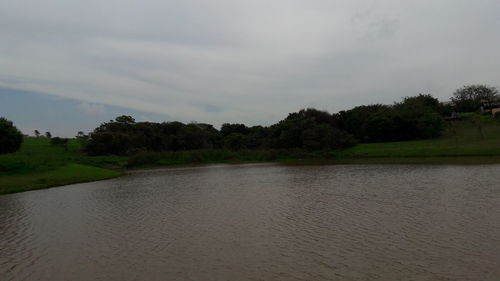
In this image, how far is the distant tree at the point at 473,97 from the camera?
100 meters

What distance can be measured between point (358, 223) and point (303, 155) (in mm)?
55684

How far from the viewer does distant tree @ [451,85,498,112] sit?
329 feet

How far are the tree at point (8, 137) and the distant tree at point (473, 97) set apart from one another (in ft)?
344

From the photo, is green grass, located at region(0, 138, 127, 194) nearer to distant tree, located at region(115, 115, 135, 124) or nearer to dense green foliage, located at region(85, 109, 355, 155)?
dense green foliage, located at region(85, 109, 355, 155)

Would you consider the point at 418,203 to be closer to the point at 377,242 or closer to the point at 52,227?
the point at 377,242

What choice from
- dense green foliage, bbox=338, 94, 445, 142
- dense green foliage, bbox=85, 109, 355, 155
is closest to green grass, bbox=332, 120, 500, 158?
dense green foliage, bbox=338, 94, 445, 142

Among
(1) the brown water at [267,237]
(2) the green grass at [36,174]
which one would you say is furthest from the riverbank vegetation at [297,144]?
(1) the brown water at [267,237]

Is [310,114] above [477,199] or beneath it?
above

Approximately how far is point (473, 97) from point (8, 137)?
12360 centimetres

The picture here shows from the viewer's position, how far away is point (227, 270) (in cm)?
1000

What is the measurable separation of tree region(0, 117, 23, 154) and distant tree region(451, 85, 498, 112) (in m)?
105

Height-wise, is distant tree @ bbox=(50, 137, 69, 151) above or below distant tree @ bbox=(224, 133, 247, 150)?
above

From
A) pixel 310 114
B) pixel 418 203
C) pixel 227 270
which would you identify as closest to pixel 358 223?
pixel 418 203

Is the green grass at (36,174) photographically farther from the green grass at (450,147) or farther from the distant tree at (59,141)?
the distant tree at (59,141)
